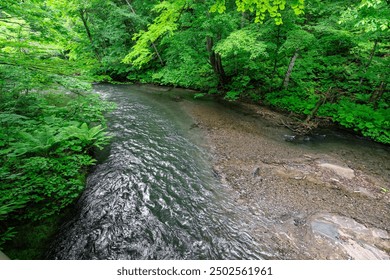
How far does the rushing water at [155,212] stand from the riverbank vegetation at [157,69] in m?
Result: 0.60

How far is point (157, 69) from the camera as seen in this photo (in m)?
17.6

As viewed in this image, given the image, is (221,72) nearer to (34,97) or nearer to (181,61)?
(181,61)

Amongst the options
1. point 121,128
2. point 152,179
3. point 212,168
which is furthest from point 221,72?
point 152,179

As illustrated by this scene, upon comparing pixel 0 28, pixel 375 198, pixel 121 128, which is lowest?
pixel 375 198

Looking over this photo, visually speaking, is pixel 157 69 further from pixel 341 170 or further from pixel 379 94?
pixel 341 170

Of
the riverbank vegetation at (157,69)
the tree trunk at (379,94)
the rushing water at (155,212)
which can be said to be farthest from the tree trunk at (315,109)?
the rushing water at (155,212)

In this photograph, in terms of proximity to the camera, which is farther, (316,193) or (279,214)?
(316,193)

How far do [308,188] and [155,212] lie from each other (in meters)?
3.98

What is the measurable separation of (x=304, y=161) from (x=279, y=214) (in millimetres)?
2754

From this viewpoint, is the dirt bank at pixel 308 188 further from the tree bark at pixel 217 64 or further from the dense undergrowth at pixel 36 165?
the tree bark at pixel 217 64

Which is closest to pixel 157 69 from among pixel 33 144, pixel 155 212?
pixel 33 144

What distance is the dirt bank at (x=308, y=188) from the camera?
12.5 feet

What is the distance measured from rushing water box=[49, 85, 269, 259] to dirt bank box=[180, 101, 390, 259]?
0.58 m

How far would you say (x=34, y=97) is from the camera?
6.41m
